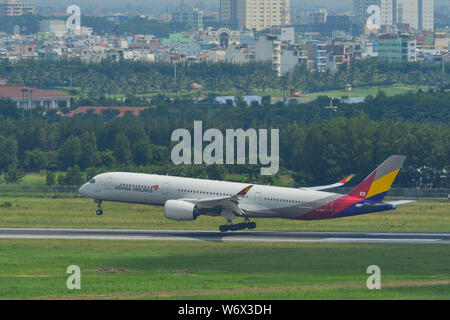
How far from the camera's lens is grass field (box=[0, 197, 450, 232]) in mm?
89438

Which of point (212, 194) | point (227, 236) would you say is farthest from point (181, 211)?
point (227, 236)

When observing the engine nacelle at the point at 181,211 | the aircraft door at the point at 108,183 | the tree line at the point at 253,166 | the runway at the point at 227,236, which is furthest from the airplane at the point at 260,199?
the tree line at the point at 253,166

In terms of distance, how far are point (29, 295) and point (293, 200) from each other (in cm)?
3296

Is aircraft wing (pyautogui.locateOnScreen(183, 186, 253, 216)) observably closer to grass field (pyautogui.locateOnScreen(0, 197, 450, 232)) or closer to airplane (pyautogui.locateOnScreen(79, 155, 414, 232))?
airplane (pyautogui.locateOnScreen(79, 155, 414, 232))

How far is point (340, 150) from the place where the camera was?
13512 centimetres

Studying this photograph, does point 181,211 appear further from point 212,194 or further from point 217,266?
point 217,266

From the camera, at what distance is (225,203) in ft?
277

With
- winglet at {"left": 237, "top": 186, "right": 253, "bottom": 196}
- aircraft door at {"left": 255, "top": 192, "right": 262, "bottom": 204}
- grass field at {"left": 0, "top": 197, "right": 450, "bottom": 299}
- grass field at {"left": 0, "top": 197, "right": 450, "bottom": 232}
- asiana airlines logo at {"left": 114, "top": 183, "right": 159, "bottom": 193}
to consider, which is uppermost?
winglet at {"left": 237, "top": 186, "right": 253, "bottom": 196}

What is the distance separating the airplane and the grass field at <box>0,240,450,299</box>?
5.97 m

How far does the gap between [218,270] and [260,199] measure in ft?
64.9

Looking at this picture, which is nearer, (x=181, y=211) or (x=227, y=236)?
(x=227, y=236)

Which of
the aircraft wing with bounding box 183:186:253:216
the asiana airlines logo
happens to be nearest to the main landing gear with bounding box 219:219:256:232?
the aircraft wing with bounding box 183:186:253:216

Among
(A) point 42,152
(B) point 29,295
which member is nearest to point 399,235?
(B) point 29,295

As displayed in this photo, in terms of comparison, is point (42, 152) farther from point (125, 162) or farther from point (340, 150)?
point (340, 150)
